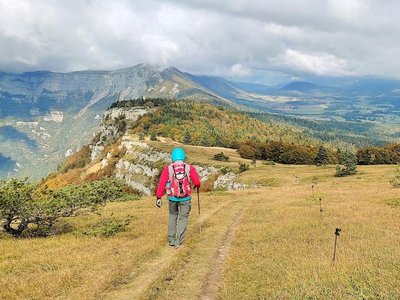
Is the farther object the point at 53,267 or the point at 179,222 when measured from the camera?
the point at 179,222

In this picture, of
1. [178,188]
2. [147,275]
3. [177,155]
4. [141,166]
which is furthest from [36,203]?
[141,166]

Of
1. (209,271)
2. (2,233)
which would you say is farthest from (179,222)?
(2,233)

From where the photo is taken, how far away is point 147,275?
14.0 m

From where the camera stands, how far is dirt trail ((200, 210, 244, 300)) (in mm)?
12266

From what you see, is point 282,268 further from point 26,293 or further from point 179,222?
point 26,293

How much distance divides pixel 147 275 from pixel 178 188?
5.28 metres

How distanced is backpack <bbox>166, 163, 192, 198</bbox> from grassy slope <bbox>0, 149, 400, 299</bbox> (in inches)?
96.7

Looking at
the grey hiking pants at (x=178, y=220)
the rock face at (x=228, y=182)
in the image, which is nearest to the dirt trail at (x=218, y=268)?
the grey hiking pants at (x=178, y=220)

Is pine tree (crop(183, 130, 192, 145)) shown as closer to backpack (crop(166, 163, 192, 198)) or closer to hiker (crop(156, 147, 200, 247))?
hiker (crop(156, 147, 200, 247))

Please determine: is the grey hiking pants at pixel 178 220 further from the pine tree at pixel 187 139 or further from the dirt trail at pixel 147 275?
the pine tree at pixel 187 139

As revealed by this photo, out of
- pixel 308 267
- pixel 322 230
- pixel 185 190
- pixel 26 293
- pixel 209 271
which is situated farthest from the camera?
pixel 322 230

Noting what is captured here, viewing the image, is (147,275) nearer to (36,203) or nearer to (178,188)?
(178,188)

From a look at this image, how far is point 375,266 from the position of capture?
12.3 metres

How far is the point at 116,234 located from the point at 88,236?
162 centimetres
